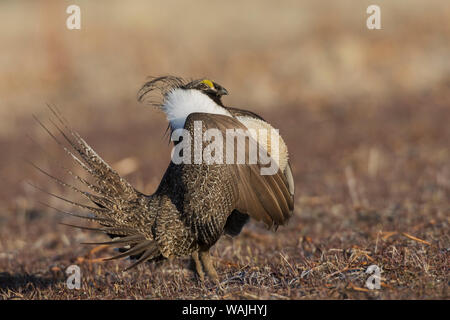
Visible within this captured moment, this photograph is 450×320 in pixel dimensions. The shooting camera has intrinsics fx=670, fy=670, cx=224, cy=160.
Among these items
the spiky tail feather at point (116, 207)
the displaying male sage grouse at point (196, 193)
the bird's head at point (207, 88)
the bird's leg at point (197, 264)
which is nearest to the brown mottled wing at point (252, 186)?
the displaying male sage grouse at point (196, 193)

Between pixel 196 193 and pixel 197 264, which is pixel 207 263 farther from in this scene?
pixel 196 193

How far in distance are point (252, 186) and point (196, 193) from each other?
326 mm

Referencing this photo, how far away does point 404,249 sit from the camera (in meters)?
3.89

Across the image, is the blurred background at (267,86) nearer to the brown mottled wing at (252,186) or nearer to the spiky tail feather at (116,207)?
the brown mottled wing at (252,186)

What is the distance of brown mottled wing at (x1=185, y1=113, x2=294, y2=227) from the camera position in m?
3.54

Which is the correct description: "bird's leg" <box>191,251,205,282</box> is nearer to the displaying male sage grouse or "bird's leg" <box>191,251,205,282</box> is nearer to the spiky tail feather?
the displaying male sage grouse

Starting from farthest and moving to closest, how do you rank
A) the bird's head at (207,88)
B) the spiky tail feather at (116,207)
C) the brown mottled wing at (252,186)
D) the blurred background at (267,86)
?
the blurred background at (267,86) < the bird's head at (207,88) < the spiky tail feather at (116,207) < the brown mottled wing at (252,186)

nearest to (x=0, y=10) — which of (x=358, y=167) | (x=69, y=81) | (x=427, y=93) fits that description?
(x=69, y=81)

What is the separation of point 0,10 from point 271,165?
19.4 metres

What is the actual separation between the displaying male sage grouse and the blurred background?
177cm

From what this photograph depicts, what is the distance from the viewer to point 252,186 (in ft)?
11.7

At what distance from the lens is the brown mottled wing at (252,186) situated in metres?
3.54

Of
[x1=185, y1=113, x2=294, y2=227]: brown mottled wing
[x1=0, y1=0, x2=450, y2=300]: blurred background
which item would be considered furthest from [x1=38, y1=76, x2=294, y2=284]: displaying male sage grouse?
[x1=0, y1=0, x2=450, y2=300]: blurred background

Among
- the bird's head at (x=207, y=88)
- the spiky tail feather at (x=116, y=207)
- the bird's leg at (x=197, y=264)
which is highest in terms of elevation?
the bird's head at (x=207, y=88)
